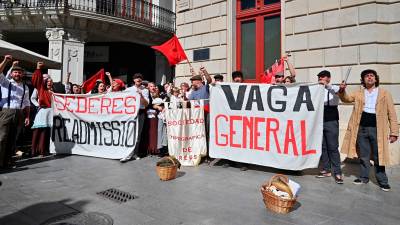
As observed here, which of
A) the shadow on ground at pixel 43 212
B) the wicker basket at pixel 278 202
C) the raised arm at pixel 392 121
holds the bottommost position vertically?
the shadow on ground at pixel 43 212

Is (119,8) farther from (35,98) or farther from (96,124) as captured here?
(96,124)

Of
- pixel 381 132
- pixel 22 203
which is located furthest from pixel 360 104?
pixel 22 203

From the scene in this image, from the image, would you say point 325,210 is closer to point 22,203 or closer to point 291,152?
point 291,152

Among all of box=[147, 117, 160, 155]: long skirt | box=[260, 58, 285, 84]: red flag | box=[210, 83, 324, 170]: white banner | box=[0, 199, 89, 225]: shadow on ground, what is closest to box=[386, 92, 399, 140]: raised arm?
box=[210, 83, 324, 170]: white banner

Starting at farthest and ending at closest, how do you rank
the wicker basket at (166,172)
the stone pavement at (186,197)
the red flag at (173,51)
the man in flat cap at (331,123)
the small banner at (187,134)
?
1. the red flag at (173,51)
2. the small banner at (187,134)
3. the man in flat cap at (331,123)
4. the wicker basket at (166,172)
5. the stone pavement at (186,197)

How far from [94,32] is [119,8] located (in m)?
2.15

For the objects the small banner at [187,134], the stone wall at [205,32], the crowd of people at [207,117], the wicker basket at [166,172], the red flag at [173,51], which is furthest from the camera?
the stone wall at [205,32]

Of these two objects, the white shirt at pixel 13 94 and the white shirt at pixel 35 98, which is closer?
the white shirt at pixel 13 94

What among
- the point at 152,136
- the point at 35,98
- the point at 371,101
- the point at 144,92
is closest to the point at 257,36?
the point at 144,92

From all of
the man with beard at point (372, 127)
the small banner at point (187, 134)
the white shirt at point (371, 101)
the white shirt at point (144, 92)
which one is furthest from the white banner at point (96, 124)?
the white shirt at point (371, 101)

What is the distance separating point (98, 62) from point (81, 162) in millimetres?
14175

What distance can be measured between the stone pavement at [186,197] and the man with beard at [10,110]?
0.42 meters

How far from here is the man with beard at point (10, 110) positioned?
20.4 ft

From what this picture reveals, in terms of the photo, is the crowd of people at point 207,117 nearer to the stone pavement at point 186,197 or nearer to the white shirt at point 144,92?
the white shirt at point 144,92
